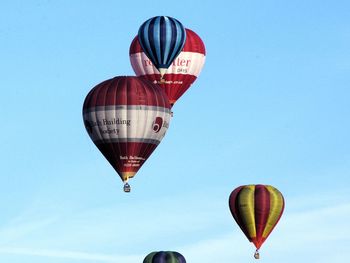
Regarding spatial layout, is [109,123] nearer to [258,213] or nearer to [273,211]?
[258,213]

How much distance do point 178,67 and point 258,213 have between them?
10.7m

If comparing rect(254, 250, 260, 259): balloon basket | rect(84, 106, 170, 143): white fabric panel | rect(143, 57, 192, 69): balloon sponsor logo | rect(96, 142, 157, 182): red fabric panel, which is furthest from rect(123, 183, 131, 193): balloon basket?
rect(254, 250, 260, 259): balloon basket

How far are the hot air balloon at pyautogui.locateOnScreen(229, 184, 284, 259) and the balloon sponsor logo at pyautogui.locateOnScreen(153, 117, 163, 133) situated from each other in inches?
443

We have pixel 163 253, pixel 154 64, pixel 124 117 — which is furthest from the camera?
pixel 163 253

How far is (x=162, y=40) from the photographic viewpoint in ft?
319

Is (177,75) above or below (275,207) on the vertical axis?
above

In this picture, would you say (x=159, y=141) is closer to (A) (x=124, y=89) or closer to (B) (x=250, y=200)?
(A) (x=124, y=89)

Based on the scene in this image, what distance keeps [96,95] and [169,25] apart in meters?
7.60

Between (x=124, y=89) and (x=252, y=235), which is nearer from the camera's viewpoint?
(x=124, y=89)

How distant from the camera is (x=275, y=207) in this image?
334 feet

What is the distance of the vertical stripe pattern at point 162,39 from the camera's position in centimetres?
9725

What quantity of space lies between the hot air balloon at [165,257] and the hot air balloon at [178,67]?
12.3m

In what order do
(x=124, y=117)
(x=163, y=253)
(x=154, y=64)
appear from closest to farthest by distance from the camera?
(x=124, y=117), (x=154, y=64), (x=163, y=253)

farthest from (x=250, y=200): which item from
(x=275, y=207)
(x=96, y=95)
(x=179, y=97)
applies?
(x=96, y=95)
